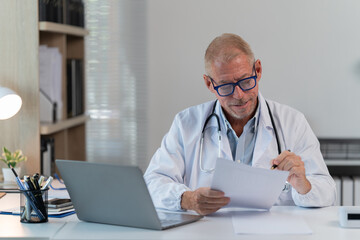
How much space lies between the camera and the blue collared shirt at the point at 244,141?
2342 mm

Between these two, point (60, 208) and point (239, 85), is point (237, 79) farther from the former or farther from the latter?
point (60, 208)

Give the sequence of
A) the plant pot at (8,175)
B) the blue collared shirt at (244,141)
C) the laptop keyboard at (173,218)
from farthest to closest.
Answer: the plant pot at (8,175) < the blue collared shirt at (244,141) < the laptop keyboard at (173,218)

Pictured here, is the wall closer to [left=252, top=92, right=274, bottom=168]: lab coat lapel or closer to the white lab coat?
the white lab coat

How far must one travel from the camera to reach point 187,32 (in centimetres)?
313

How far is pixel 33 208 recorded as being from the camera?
1.88 meters

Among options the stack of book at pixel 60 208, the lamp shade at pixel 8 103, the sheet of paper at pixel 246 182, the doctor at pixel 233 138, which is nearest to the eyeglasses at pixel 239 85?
the doctor at pixel 233 138

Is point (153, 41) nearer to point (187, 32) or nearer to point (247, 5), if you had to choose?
point (187, 32)

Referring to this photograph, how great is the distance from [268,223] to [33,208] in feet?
2.42

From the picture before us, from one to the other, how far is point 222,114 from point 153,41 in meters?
0.93

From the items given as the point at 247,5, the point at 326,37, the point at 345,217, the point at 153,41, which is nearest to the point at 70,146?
the point at 153,41

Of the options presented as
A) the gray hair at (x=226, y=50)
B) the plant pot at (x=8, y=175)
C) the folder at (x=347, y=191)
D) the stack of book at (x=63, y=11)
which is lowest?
the folder at (x=347, y=191)

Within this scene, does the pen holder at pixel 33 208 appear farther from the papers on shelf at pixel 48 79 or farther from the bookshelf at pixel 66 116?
the papers on shelf at pixel 48 79

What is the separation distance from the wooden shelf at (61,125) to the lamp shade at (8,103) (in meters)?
0.22

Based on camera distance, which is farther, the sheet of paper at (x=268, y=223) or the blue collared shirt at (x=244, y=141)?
the blue collared shirt at (x=244, y=141)
